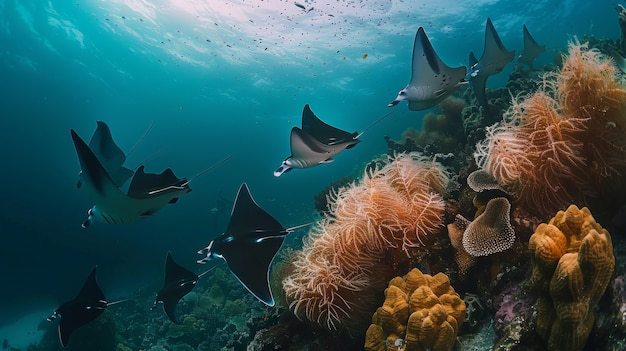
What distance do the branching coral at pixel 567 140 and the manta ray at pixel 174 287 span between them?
4.44 m

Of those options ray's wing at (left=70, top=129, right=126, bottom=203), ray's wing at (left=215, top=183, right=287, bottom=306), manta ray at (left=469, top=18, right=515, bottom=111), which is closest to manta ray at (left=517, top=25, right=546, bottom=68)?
manta ray at (left=469, top=18, right=515, bottom=111)

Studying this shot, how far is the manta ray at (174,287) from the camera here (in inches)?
209

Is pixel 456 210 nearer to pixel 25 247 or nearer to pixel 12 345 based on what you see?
pixel 12 345

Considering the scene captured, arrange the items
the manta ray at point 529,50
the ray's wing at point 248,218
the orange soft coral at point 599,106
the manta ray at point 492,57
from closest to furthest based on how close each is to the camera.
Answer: the orange soft coral at point 599,106 < the ray's wing at point 248,218 < the manta ray at point 492,57 < the manta ray at point 529,50

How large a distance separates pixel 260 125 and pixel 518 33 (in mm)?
35630

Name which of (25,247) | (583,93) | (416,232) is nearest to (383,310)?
(416,232)

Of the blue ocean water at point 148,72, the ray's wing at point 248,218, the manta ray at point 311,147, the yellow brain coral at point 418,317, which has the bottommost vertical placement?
the yellow brain coral at point 418,317

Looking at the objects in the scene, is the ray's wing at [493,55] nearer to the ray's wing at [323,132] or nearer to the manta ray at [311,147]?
the ray's wing at [323,132]

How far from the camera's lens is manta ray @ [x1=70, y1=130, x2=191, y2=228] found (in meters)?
3.43

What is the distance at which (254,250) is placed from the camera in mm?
3541

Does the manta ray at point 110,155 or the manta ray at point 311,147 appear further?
the manta ray at point 110,155

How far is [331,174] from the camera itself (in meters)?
78.6

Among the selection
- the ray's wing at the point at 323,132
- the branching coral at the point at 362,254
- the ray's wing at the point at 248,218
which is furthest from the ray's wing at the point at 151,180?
the branching coral at the point at 362,254

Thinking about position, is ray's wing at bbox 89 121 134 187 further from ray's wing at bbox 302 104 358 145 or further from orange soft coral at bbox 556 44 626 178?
orange soft coral at bbox 556 44 626 178
